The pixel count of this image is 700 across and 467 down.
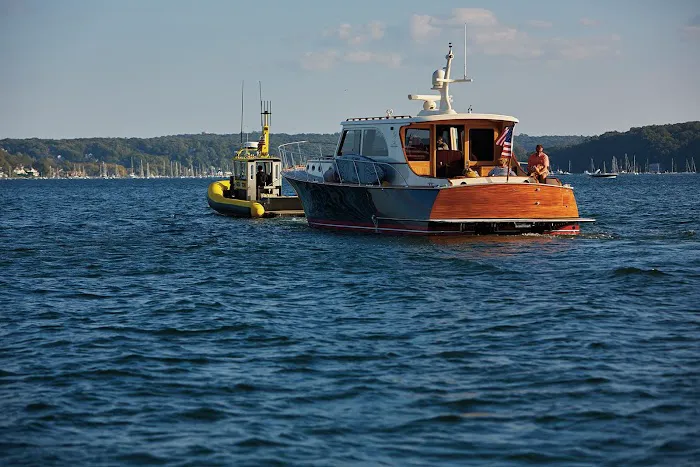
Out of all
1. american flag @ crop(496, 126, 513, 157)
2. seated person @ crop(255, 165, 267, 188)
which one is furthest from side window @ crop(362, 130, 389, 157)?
seated person @ crop(255, 165, 267, 188)

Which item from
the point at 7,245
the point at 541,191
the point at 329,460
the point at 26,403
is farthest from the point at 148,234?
the point at 329,460

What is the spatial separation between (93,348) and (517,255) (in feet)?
41.1

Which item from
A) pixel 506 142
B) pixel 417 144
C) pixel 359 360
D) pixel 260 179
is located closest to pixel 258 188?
pixel 260 179

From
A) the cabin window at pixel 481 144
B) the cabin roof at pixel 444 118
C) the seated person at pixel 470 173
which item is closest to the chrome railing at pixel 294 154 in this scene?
the cabin roof at pixel 444 118

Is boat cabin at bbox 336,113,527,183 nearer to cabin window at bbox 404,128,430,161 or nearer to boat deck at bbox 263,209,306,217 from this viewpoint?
cabin window at bbox 404,128,430,161

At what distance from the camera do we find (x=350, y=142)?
105 ft

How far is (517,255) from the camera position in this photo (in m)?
23.9

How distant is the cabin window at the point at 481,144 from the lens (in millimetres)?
29953

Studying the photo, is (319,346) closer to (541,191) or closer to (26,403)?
(26,403)

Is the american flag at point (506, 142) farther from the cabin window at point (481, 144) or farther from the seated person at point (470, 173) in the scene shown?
the seated person at point (470, 173)

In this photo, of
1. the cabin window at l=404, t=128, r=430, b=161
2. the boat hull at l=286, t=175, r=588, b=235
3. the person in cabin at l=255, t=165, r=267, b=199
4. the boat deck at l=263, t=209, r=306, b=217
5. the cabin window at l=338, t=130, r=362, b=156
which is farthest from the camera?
the person in cabin at l=255, t=165, r=267, b=199

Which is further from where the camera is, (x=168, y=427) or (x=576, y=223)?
(x=576, y=223)

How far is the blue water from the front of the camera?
9641mm

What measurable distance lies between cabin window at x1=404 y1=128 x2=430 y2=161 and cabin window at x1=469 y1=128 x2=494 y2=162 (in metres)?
1.35
